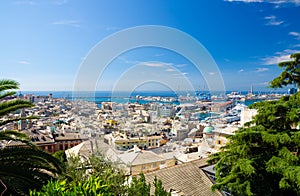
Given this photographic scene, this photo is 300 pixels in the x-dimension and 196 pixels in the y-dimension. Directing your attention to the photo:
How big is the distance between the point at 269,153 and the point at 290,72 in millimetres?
→ 1933

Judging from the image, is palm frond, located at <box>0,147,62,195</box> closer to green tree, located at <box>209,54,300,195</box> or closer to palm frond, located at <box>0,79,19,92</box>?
palm frond, located at <box>0,79,19,92</box>

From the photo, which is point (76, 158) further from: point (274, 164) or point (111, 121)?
point (111, 121)

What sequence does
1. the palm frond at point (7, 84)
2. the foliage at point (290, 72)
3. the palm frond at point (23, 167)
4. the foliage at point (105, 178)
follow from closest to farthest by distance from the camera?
the foliage at point (105, 178) < the palm frond at point (23, 167) < the palm frond at point (7, 84) < the foliage at point (290, 72)

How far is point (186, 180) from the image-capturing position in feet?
27.8

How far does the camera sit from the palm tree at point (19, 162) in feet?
13.1

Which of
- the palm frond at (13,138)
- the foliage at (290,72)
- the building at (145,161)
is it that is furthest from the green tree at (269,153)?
the building at (145,161)

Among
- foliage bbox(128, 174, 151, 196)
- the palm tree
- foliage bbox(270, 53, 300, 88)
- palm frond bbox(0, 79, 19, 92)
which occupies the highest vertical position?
foliage bbox(270, 53, 300, 88)

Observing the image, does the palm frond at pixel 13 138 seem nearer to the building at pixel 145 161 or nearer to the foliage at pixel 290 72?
the foliage at pixel 290 72

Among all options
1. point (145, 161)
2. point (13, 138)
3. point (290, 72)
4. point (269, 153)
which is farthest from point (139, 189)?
point (145, 161)

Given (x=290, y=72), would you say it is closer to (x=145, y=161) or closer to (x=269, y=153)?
(x=269, y=153)

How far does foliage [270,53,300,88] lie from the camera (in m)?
5.09

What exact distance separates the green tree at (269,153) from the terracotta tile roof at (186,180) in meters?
2.89

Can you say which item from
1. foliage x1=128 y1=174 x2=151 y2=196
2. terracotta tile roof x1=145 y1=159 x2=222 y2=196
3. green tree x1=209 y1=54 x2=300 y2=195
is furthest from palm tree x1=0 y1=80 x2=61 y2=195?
terracotta tile roof x1=145 y1=159 x2=222 y2=196

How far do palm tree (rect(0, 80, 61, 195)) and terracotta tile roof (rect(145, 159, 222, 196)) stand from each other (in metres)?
4.24
